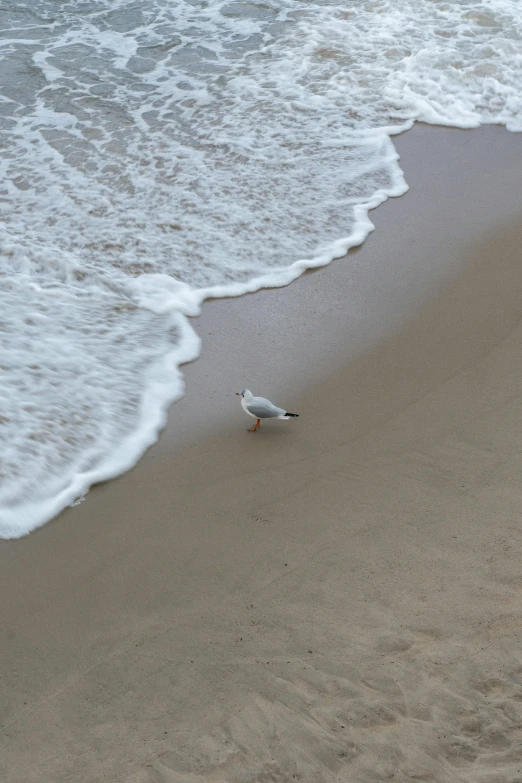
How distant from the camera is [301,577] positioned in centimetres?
337

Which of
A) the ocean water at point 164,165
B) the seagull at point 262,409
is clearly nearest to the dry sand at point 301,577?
the seagull at point 262,409

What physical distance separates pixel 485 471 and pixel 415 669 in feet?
4.51

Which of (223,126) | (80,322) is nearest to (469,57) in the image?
(223,126)

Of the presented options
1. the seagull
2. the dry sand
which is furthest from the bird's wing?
the dry sand

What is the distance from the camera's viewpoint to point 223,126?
792 centimetres

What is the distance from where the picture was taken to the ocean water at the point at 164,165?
15.0 feet

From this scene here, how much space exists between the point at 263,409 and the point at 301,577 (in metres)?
1.14

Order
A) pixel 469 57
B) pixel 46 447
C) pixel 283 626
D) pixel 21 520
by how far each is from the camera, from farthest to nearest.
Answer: pixel 469 57 < pixel 46 447 < pixel 21 520 < pixel 283 626

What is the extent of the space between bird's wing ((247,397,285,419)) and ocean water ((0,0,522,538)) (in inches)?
25.6

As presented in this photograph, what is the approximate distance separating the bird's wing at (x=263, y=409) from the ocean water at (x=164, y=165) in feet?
2.13

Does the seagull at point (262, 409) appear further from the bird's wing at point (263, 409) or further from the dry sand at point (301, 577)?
the dry sand at point (301, 577)

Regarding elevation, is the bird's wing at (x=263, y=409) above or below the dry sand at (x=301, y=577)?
above

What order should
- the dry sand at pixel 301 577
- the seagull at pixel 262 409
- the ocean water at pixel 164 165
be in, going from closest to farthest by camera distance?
the dry sand at pixel 301 577
the seagull at pixel 262 409
the ocean water at pixel 164 165

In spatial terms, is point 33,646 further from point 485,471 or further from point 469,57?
point 469,57
